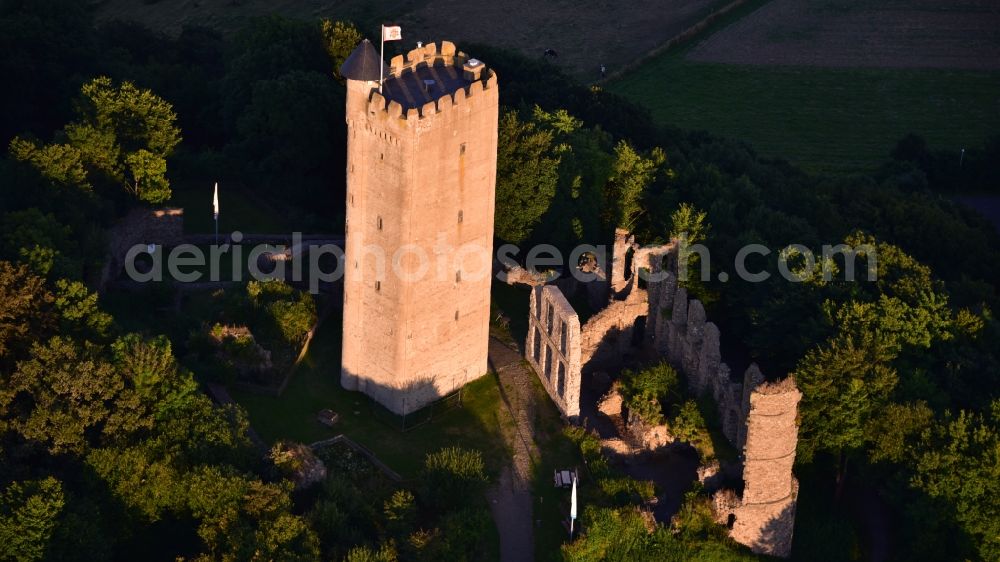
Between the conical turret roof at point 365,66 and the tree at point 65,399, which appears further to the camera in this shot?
the conical turret roof at point 365,66

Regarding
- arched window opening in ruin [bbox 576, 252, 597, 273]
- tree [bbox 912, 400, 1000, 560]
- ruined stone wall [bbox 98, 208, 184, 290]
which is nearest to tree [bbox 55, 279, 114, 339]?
ruined stone wall [bbox 98, 208, 184, 290]

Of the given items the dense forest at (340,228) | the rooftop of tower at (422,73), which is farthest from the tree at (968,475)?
the rooftop of tower at (422,73)

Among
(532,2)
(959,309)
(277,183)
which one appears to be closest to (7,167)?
(277,183)

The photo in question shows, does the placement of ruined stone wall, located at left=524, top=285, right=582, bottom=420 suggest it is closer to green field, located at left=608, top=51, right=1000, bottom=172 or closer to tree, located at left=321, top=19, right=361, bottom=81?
tree, located at left=321, top=19, right=361, bottom=81

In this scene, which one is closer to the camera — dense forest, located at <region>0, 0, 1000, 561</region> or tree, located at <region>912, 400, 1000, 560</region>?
dense forest, located at <region>0, 0, 1000, 561</region>

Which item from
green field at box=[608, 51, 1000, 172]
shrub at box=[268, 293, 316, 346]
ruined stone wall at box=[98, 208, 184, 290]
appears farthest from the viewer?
green field at box=[608, 51, 1000, 172]

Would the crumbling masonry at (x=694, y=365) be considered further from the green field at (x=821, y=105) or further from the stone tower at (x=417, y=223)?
the green field at (x=821, y=105)

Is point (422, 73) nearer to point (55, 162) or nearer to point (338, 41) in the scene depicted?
point (55, 162)
